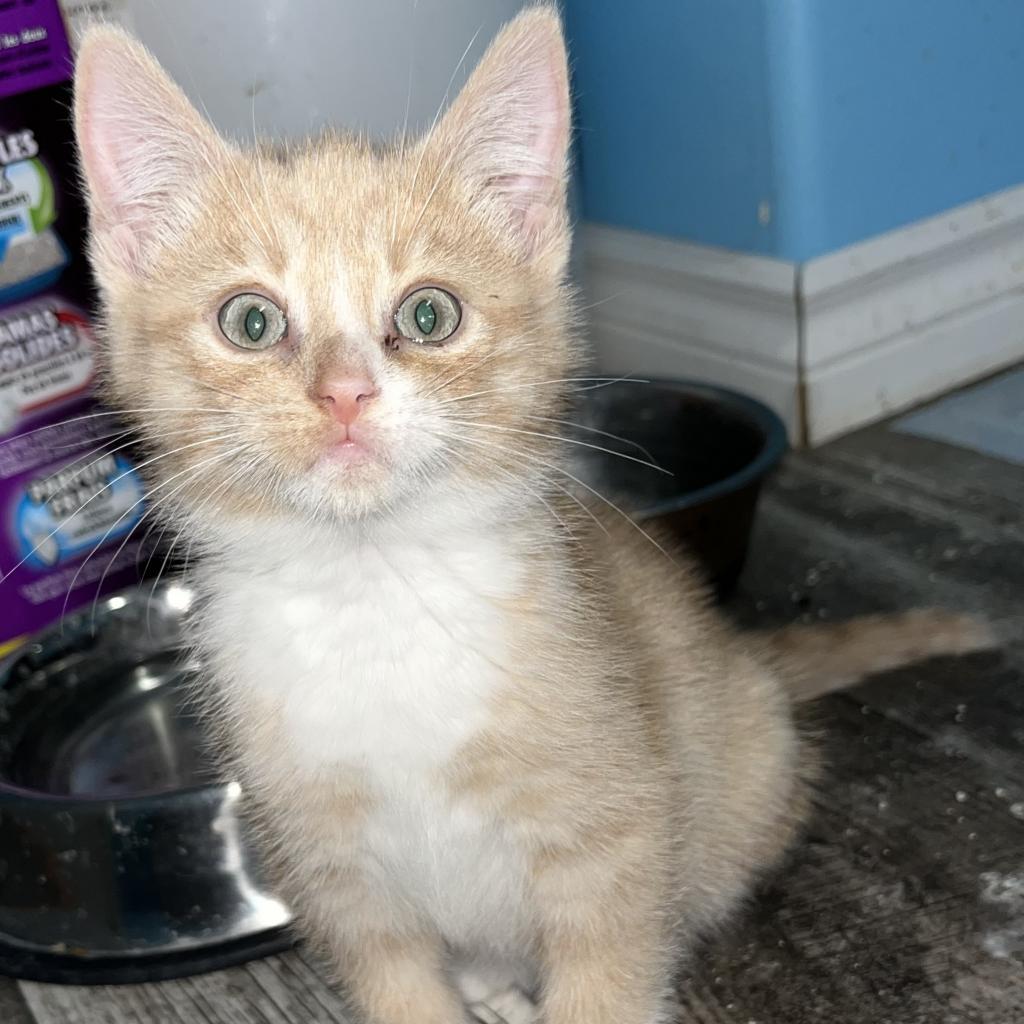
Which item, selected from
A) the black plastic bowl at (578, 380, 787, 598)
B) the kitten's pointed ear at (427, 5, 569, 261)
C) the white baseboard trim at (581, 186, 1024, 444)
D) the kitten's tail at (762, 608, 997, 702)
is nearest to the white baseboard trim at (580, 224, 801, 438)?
the white baseboard trim at (581, 186, 1024, 444)

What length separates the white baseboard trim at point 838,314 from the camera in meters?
2.00

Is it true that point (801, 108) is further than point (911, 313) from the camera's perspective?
No

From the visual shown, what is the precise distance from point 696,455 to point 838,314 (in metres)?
0.40

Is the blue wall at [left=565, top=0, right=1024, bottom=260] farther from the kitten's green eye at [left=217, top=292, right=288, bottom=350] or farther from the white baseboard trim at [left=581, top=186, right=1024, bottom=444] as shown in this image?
the kitten's green eye at [left=217, top=292, right=288, bottom=350]

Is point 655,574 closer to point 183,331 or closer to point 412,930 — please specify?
point 412,930

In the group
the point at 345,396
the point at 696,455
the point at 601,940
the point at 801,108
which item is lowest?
the point at 696,455

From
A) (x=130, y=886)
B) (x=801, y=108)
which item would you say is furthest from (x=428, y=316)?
(x=801, y=108)

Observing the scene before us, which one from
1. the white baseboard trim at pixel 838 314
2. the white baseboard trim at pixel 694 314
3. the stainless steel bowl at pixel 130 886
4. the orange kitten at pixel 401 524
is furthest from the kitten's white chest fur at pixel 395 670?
the white baseboard trim at pixel 838 314

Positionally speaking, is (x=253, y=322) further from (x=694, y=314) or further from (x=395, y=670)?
(x=694, y=314)

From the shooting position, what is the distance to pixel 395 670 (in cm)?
89

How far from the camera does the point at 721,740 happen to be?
1.14 meters

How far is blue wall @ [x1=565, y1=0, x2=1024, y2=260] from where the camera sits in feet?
6.14

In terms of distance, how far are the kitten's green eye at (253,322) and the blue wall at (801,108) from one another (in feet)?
4.09

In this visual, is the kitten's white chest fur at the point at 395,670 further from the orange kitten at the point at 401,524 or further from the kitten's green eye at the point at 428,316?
the kitten's green eye at the point at 428,316
